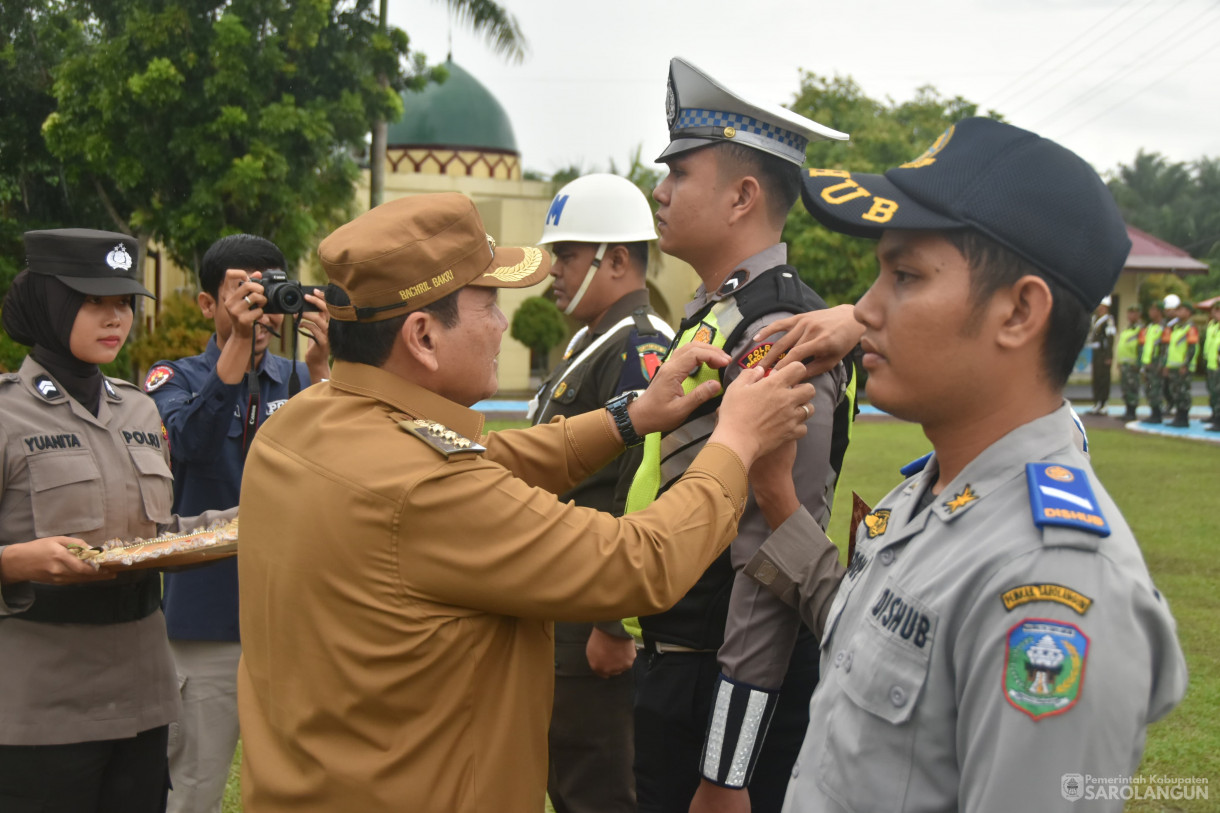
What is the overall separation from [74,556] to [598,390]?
70.1 inches

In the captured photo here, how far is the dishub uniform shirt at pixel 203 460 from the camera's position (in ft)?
11.9

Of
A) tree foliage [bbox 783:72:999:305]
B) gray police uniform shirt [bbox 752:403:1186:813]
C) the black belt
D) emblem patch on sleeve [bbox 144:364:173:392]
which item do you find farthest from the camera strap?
tree foliage [bbox 783:72:999:305]

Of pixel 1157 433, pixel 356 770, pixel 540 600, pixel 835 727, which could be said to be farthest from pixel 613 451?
pixel 1157 433

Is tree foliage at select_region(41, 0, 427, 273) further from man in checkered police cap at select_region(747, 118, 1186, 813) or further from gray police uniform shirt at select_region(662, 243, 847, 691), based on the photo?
man in checkered police cap at select_region(747, 118, 1186, 813)

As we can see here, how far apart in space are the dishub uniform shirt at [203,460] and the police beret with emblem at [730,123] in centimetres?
162

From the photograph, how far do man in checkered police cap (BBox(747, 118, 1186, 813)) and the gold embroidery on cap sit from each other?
0.78 m

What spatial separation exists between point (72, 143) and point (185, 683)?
621 inches

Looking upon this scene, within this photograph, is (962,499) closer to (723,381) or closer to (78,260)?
(723,381)

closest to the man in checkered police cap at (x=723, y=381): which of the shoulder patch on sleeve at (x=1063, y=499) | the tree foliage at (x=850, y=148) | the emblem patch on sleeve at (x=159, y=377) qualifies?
the shoulder patch on sleeve at (x=1063, y=499)

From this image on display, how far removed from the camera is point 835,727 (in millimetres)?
1640

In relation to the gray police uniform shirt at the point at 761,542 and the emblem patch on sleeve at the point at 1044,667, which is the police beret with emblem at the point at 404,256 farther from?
the emblem patch on sleeve at the point at 1044,667

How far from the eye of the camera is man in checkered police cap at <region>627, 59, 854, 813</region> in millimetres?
2602

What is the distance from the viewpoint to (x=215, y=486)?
3846mm

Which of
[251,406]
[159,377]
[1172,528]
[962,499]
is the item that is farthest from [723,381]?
[1172,528]
